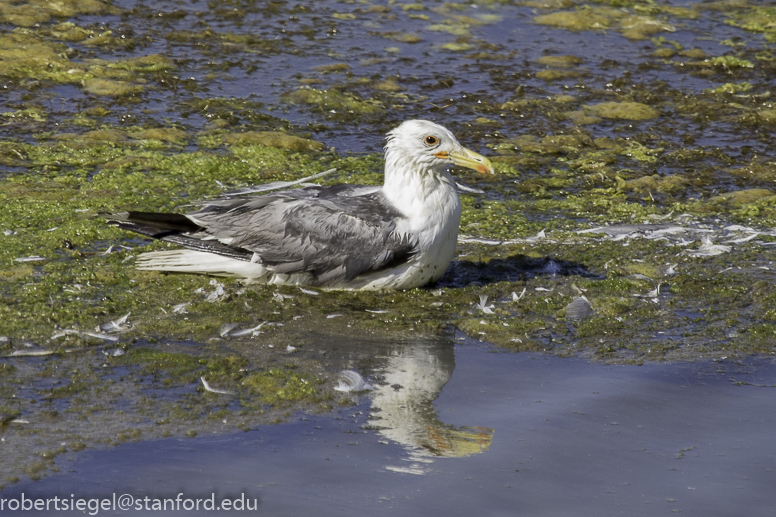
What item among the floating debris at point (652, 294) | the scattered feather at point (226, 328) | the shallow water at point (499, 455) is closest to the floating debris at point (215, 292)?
the scattered feather at point (226, 328)

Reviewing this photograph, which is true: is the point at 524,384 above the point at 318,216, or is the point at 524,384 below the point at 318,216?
below

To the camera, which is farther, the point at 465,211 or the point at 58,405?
the point at 465,211

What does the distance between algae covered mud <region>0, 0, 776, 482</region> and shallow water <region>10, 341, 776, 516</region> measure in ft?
0.74

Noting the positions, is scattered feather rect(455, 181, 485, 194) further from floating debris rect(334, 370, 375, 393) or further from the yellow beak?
floating debris rect(334, 370, 375, 393)

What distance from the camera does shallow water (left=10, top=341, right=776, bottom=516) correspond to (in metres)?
3.59

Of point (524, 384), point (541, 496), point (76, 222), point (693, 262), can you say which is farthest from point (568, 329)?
point (76, 222)

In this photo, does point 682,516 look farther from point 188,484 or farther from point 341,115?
point 341,115

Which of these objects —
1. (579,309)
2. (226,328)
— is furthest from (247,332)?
(579,309)

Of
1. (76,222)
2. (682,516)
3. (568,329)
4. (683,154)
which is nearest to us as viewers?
(682,516)

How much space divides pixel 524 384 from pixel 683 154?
4.38 metres

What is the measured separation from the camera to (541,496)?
3.64m

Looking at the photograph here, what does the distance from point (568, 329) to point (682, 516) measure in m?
1.86

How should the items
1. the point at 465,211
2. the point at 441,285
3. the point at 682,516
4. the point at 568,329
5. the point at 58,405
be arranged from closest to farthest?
the point at 682,516 < the point at 58,405 < the point at 568,329 < the point at 441,285 < the point at 465,211

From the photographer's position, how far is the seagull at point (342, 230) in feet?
18.1
